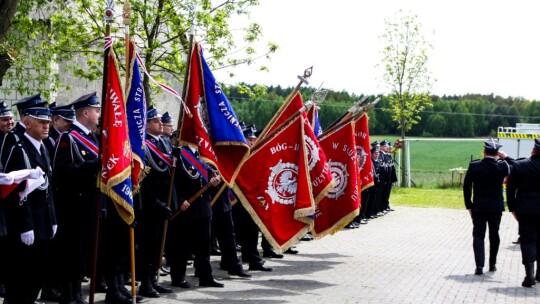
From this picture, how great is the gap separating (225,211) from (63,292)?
3257 millimetres

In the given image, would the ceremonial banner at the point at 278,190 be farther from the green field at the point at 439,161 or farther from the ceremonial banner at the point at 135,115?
the green field at the point at 439,161

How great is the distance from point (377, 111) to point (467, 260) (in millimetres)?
48868

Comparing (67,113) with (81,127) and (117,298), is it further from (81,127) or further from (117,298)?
(117,298)

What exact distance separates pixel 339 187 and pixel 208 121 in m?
3.38

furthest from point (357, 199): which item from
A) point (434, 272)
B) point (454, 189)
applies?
point (454, 189)

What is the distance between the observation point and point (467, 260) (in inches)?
546

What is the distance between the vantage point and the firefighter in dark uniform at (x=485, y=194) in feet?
39.8

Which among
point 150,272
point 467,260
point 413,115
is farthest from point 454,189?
point 150,272

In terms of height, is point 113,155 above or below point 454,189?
above

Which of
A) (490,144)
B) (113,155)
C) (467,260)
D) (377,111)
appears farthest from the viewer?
(377,111)

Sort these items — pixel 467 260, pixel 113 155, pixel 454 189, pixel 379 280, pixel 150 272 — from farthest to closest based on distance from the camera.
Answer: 1. pixel 454 189
2. pixel 467 260
3. pixel 379 280
4. pixel 150 272
5. pixel 113 155

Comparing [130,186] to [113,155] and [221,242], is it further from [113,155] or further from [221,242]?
[221,242]

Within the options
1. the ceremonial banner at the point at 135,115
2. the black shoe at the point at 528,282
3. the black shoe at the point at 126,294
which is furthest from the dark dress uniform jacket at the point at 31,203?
the black shoe at the point at 528,282

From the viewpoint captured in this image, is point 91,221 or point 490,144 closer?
point 91,221
